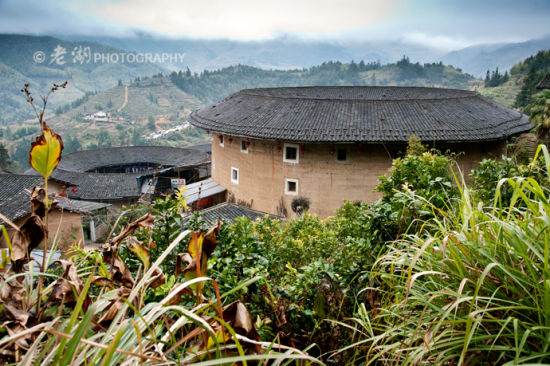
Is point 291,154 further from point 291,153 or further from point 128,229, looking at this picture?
point 128,229

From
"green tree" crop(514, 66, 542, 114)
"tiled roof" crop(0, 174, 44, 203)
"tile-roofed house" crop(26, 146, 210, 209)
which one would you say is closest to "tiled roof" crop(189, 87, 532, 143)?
"tiled roof" crop(0, 174, 44, 203)

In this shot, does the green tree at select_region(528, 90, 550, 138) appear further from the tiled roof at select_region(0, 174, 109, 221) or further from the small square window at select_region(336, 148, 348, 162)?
the tiled roof at select_region(0, 174, 109, 221)

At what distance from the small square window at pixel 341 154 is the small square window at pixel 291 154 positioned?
1293 millimetres

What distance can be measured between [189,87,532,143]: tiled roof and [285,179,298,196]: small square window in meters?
1.71

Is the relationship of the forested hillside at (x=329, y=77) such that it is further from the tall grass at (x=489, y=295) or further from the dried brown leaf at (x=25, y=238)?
the dried brown leaf at (x=25, y=238)

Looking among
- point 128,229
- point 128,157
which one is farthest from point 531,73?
point 128,229

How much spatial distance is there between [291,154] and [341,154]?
5.38ft

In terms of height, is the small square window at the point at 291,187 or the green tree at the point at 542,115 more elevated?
the green tree at the point at 542,115

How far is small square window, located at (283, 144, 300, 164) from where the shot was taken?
44.8 ft

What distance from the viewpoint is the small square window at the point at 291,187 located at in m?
13.8

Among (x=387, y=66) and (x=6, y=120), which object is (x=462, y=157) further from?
(x=6, y=120)

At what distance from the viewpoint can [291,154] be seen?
13758mm

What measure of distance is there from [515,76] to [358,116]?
6440 centimetres

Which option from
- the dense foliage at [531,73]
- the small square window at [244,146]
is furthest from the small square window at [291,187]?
the dense foliage at [531,73]
